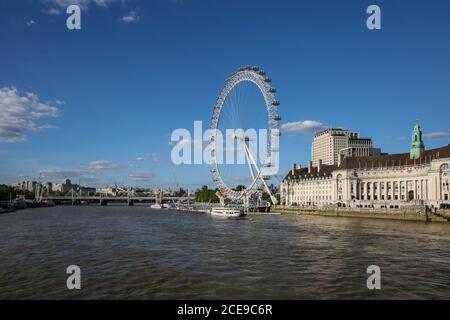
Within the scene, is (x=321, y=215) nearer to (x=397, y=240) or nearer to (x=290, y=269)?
(x=397, y=240)

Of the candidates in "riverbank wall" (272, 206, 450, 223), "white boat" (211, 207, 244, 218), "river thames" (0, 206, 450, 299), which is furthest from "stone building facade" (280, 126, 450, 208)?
"river thames" (0, 206, 450, 299)

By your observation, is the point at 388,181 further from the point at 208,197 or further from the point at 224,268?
the point at 224,268

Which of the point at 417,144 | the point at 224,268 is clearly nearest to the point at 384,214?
the point at 417,144

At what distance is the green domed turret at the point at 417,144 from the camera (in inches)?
3773

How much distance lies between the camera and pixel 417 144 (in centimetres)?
9694

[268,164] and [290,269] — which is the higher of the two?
[268,164]

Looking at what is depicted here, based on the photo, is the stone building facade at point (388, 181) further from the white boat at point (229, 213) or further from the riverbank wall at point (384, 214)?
the white boat at point (229, 213)

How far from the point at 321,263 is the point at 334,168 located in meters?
96.1

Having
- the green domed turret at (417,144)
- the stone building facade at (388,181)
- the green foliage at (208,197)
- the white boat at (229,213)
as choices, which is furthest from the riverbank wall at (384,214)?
the green foliage at (208,197)

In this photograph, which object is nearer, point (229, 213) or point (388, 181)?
point (229, 213)

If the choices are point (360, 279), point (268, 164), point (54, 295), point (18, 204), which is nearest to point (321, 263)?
point (360, 279)

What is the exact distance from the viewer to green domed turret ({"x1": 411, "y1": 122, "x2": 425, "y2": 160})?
95825 millimetres
